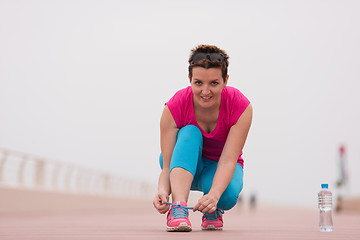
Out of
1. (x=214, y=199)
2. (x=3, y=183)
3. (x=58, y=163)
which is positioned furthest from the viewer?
(x=58, y=163)

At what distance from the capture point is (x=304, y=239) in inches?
138

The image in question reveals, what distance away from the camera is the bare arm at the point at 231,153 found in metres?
4.16

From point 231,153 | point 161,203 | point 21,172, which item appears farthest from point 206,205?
point 21,172

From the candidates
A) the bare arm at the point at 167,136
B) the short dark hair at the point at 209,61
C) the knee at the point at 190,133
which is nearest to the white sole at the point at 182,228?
the bare arm at the point at 167,136

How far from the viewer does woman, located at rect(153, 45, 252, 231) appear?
4.17m

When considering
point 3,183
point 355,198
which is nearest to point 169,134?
point 3,183

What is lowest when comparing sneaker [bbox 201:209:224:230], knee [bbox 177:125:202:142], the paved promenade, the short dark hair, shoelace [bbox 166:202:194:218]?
the paved promenade

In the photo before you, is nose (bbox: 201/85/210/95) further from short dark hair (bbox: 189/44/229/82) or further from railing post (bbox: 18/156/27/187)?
railing post (bbox: 18/156/27/187)

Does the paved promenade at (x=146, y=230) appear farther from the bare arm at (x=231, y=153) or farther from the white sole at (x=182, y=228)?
the bare arm at (x=231, y=153)

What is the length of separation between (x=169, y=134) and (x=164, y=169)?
0.87 ft

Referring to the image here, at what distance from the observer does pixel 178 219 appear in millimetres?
4023

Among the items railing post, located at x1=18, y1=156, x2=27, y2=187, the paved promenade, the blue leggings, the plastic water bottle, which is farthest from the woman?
railing post, located at x1=18, y1=156, x2=27, y2=187

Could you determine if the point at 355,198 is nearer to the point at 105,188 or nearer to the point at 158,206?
the point at 105,188

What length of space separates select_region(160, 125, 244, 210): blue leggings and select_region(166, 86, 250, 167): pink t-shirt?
0.08 metres
